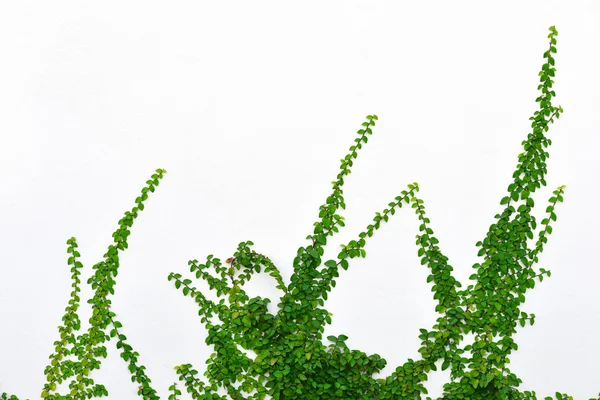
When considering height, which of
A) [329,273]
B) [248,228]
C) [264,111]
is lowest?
[329,273]

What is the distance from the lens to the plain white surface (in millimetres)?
2895

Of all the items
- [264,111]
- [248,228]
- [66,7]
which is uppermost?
[66,7]

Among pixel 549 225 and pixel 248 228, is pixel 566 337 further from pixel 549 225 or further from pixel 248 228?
pixel 248 228

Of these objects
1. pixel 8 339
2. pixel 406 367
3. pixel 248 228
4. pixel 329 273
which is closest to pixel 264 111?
pixel 248 228

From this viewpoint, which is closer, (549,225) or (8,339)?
(549,225)

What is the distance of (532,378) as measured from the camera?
9.77 feet

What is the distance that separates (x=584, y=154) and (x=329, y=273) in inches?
43.6

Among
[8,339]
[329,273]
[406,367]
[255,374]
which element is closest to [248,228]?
[329,273]

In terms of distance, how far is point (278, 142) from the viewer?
3.00m

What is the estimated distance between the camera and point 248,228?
3.03m

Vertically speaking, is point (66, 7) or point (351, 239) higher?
point (66, 7)

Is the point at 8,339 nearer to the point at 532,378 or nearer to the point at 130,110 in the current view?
the point at 130,110

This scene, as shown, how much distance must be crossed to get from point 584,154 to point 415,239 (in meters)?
0.73

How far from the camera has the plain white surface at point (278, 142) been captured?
2895 millimetres
